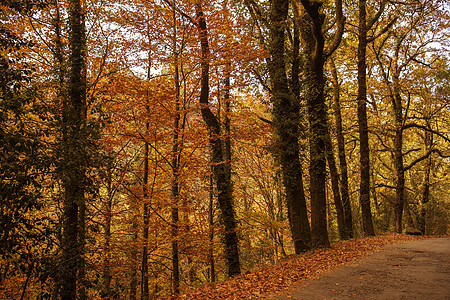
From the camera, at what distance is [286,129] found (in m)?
11.7

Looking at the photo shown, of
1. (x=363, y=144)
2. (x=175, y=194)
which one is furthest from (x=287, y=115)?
(x=175, y=194)

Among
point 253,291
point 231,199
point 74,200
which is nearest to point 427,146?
point 231,199

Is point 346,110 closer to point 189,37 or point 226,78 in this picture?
point 226,78

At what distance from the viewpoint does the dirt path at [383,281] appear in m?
5.24

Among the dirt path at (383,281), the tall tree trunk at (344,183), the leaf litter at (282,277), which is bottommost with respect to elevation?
the leaf litter at (282,277)

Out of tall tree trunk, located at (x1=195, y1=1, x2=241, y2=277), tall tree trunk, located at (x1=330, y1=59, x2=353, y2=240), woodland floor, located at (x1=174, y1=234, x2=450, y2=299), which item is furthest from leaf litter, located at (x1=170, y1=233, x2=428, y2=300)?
tall tree trunk, located at (x1=330, y1=59, x2=353, y2=240)

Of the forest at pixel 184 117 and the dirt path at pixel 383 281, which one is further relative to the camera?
the forest at pixel 184 117

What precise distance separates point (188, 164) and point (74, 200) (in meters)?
5.54

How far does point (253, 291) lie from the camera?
6.10 metres

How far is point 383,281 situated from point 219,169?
7.42 metres

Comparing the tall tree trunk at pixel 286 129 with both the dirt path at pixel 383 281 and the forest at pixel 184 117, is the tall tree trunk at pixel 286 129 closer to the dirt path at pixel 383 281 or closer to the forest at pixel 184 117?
the forest at pixel 184 117

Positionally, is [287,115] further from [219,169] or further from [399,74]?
[399,74]

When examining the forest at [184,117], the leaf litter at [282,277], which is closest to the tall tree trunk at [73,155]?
the forest at [184,117]

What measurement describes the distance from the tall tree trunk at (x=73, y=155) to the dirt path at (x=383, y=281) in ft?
14.8
